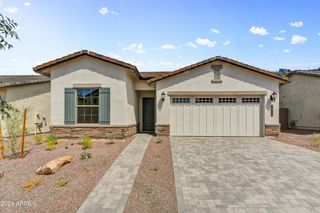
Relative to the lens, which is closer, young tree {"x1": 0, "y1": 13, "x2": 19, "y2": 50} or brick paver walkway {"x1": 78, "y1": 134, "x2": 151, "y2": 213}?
young tree {"x1": 0, "y1": 13, "x2": 19, "y2": 50}

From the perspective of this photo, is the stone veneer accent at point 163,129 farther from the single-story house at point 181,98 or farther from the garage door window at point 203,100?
the garage door window at point 203,100

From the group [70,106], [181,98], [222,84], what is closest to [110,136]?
[70,106]

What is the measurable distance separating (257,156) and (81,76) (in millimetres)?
9346

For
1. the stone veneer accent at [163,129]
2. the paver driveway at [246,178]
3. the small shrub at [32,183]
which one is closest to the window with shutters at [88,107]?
the stone veneer accent at [163,129]

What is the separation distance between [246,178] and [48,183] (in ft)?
17.1

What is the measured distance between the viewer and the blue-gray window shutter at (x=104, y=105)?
10.0 m

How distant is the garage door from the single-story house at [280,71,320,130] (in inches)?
246

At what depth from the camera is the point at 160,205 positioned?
371 cm

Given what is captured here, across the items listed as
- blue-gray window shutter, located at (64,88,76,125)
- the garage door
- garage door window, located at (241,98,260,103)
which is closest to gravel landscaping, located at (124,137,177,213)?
the garage door

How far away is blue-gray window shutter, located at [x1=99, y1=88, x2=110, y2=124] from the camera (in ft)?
32.9

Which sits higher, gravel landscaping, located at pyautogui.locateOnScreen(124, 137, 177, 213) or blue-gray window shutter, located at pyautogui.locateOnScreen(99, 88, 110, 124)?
blue-gray window shutter, located at pyautogui.locateOnScreen(99, 88, 110, 124)

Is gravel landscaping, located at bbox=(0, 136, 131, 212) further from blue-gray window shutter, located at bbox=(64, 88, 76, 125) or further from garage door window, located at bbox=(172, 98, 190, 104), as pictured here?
garage door window, located at bbox=(172, 98, 190, 104)

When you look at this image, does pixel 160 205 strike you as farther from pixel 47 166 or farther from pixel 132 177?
pixel 47 166

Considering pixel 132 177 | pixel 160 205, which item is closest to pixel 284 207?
pixel 160 205
